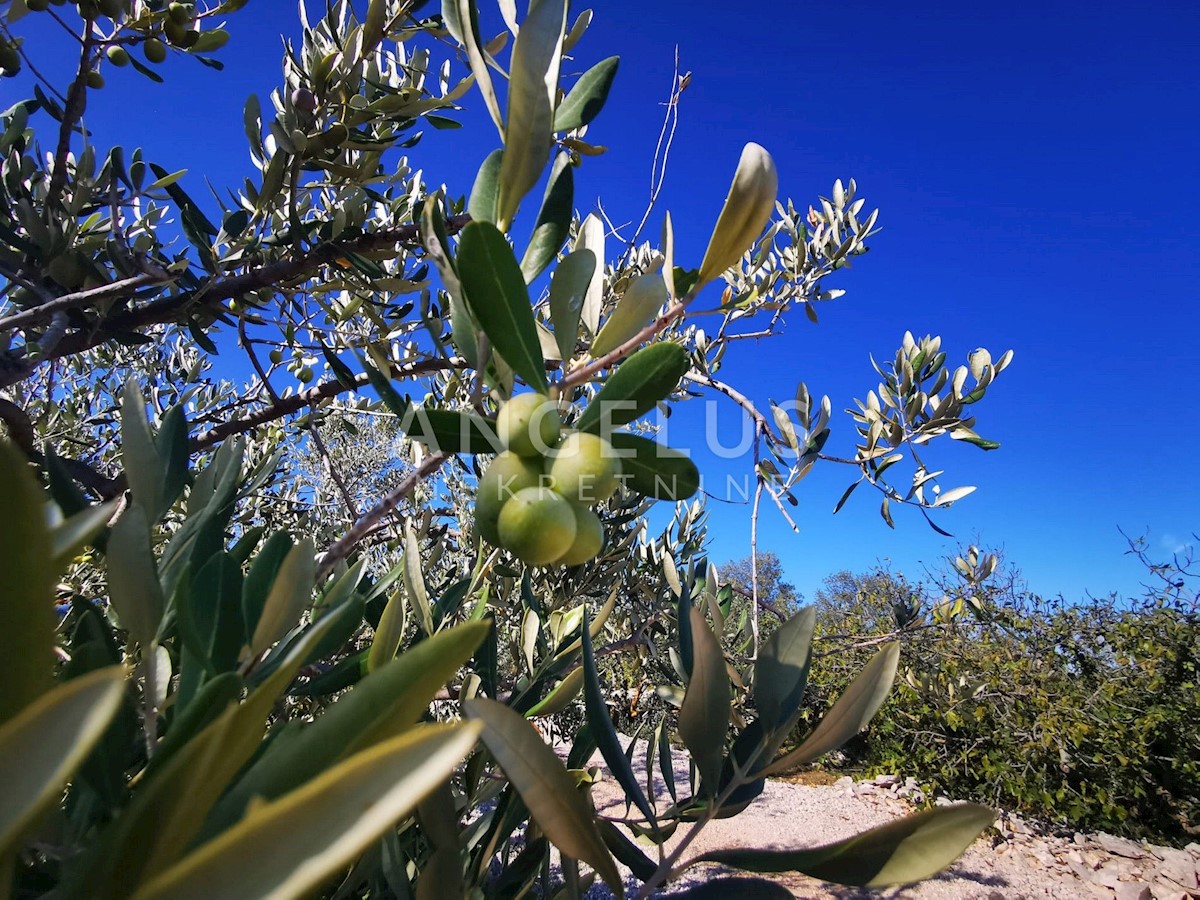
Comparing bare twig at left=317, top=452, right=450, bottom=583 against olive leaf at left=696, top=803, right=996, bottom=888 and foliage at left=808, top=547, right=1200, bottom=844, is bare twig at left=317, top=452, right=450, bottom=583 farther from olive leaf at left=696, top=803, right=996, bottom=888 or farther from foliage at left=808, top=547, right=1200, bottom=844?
foliage at left=808, top=547, right=1200, bottom=844

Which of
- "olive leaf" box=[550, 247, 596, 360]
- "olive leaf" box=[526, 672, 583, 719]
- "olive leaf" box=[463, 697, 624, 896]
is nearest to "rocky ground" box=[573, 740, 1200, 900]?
"olive leaf" box=[526, 672, 583, 719]

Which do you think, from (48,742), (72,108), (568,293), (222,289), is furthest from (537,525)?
(72,108)

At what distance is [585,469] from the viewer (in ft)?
2.16

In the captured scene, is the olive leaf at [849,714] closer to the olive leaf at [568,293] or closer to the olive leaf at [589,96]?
the olive leaf at [568,293]

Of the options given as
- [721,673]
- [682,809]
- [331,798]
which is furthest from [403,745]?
[682,809]

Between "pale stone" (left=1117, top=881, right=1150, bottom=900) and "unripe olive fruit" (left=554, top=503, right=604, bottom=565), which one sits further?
"pale stone" (left=1117, top=881, right=1150, bottom=900)

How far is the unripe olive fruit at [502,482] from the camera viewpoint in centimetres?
71

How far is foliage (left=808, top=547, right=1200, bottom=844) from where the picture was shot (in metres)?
7.01

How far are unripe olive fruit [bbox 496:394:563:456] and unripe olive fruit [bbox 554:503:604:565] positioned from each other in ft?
0.27

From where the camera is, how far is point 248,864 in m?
0.33

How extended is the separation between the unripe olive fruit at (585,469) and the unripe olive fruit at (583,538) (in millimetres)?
30

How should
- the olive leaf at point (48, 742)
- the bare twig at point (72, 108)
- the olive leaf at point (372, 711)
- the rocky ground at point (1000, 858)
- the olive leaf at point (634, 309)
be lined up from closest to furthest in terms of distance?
the olive leaf at point (48, 742), the olive leaf at point (372, 711), the olive leaf at point (634, 309), the bare twig at point (72, 108), the rocky ground at point (1000, 858)

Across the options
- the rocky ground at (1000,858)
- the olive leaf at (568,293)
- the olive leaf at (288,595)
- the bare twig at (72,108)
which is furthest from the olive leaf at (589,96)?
the rocky ground at (1000,858)

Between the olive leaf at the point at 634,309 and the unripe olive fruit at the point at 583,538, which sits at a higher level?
the olive leaf at the point at 634,309
